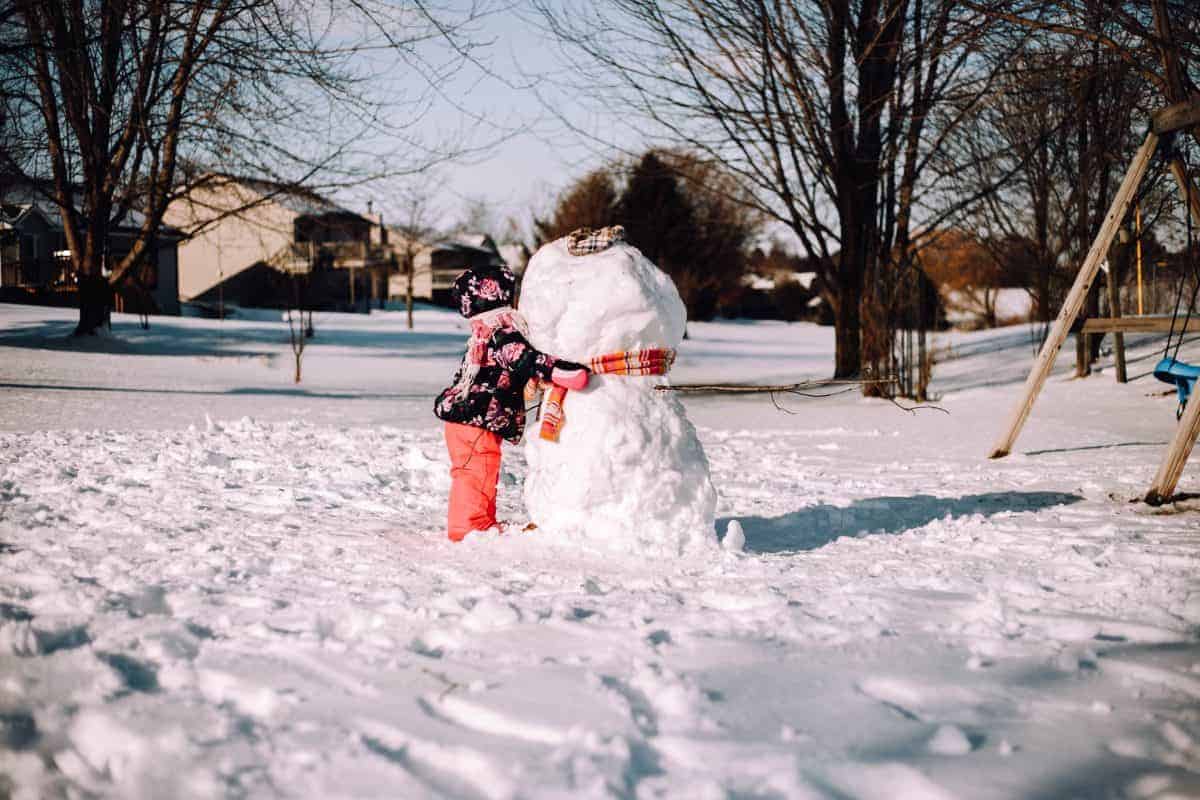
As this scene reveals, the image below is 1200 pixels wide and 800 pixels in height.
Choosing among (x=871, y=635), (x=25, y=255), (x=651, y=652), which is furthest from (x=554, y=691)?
(x=25, y=255)

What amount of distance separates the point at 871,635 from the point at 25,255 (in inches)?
735

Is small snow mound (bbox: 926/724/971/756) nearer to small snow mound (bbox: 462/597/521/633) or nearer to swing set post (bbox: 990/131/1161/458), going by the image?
small snow mound (bbox: 462/597/521/633)

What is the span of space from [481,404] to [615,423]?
772mm

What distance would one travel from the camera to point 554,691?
2174mm

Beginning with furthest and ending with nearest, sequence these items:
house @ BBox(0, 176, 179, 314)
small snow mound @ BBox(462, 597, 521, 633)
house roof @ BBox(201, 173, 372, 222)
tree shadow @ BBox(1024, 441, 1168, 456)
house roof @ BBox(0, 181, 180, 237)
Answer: house roof @ BBox(201, 173, 372, 222) → house @ BBox(0, 176, 179, 314) → house roof @ BBox(0, 181, 180, 237) → tree shadow @ BBox(1024, 441, 1168, 456) → small snow mound @ BBox(462, 597, 521, 633)

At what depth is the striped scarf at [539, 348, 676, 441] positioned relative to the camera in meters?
3.76

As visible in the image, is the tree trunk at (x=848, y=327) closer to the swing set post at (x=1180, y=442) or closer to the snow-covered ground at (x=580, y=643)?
the snow-covered ground at (x=580, y=643)

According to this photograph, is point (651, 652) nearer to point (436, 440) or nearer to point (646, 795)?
point (646, 795)

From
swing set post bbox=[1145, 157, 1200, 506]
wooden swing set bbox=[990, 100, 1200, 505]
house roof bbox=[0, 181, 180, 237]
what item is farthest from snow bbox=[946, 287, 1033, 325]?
swing set post bbox=[1145, 157, 1200, 506]

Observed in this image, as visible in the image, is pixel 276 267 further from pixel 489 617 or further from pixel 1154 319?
pixel 489 617

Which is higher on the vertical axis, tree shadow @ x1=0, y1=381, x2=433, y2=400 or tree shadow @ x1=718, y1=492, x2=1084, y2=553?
tree shadow @ x1=0, y1=381, x2=433, y2=400

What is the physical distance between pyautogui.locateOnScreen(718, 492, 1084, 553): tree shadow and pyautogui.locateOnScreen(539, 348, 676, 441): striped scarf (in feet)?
3.29

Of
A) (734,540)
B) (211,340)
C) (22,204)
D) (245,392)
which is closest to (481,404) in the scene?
(734,540)

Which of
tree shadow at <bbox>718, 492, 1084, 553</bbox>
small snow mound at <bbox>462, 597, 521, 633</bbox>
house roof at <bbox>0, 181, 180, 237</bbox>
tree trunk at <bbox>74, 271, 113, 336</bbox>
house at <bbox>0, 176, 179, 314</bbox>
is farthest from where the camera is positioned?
tree trunk at <bbox>74, 271, 113, 336</bbox>
